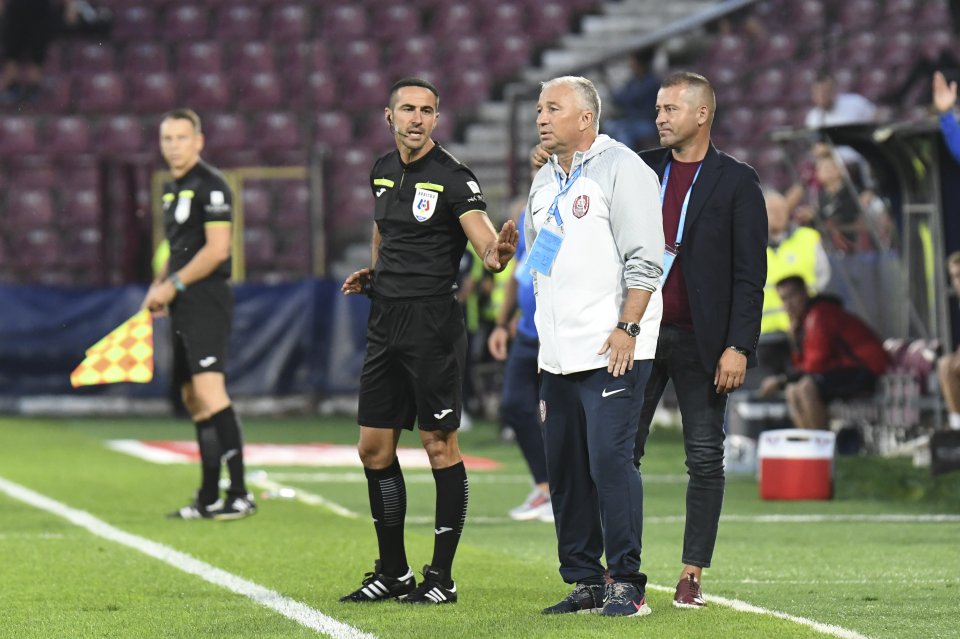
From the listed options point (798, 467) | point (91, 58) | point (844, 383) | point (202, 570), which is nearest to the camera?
point (202, 570)

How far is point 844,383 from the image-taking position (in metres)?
13.0

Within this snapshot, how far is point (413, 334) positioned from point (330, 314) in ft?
42.4

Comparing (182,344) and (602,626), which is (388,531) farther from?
(182,344)

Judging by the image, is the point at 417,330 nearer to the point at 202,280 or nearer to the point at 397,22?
the point at 202,280

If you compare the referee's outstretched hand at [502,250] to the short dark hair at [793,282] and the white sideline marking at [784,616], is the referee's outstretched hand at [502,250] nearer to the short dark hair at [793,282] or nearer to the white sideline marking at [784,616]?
the white sideline marking at [784,616]

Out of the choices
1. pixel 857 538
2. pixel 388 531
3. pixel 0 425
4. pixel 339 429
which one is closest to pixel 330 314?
pixel 339 429

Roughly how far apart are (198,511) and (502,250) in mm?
4342

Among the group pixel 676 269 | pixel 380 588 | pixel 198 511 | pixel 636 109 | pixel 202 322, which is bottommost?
pixel 198 511

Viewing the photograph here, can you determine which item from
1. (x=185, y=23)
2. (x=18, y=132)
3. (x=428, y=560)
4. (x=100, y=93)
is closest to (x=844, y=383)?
(x=428, y=560)

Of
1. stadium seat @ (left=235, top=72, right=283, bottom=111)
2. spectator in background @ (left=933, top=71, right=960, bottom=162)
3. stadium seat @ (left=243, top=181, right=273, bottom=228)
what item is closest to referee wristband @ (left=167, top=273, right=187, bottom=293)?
spectator in background @ (left=933, top=71, right=960, bottom=162)

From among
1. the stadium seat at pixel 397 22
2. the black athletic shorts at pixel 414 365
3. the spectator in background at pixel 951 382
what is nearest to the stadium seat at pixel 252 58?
the stadium seat at pixel 397 22

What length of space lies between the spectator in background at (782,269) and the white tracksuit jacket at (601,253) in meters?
7.64

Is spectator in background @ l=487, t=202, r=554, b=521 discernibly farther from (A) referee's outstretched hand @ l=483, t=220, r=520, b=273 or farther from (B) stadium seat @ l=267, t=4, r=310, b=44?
(B) stadium seat @ l=267, t=4, r=310, b=44

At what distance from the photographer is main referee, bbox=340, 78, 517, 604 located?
6719mm
